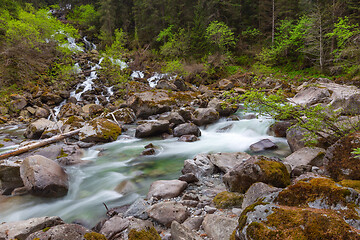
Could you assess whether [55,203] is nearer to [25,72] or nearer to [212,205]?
[212,205]

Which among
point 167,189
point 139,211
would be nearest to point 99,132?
point 167,189

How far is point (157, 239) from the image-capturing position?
111 inches

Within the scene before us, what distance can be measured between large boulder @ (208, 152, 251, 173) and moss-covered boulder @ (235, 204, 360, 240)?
358 cm

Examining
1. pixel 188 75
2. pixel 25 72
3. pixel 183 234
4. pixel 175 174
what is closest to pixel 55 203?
pixel 175 174

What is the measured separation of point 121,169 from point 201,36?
99.2ft

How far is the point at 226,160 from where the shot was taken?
5891 mm

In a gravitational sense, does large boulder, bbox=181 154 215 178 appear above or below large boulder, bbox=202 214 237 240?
below

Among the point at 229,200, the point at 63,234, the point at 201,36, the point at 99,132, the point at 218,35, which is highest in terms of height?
the point at 201,36

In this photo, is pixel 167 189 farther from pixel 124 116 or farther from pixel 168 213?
pixel 124 116

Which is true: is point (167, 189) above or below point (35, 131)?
below

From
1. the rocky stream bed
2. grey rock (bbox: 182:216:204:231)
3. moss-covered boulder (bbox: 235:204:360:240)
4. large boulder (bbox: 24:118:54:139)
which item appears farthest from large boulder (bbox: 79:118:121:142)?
moss-covered boulder (bbox: 235:204:360:240)

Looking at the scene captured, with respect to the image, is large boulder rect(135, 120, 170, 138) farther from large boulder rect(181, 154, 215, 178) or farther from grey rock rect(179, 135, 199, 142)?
large boulder rect(181, 154, 215, 178)

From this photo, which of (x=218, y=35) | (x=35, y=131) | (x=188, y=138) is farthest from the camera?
(x=218, y=35)

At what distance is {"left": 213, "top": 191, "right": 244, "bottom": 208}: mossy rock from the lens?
12.2ft
